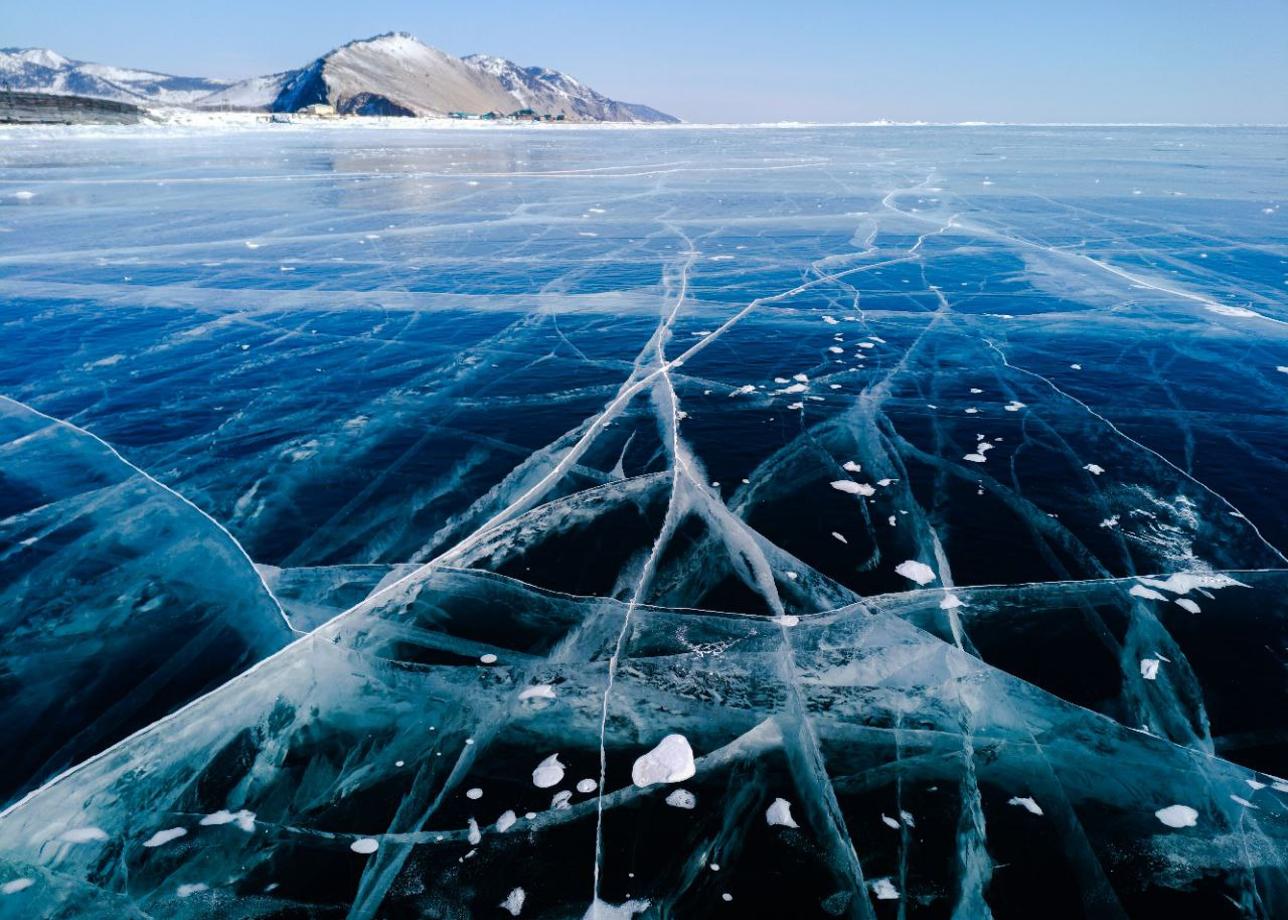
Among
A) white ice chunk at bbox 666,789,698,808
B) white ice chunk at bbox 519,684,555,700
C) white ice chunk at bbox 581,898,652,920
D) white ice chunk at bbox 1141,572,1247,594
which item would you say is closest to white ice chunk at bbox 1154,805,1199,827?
white ice chunk at bbox 1141,572,1247,594

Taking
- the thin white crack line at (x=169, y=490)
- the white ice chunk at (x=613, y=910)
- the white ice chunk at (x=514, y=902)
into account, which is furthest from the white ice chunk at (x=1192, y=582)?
the thin white crack line at (x=169, y=490)

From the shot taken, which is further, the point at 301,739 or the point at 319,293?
the point at 319,293

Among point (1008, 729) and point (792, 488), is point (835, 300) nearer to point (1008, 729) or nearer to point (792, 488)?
point (792, 488)

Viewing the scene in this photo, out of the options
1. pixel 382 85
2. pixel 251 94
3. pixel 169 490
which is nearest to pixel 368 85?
pixel 382 85

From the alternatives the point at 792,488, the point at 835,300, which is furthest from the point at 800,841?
the point at 835,300

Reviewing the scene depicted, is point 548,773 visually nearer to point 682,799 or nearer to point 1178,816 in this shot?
point 682,799

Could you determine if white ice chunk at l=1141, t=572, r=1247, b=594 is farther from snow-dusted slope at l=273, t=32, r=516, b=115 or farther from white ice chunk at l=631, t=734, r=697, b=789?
snow-dusted slope at l=273, t=32, r=516, b=115

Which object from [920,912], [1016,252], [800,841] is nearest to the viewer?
[920,912]
